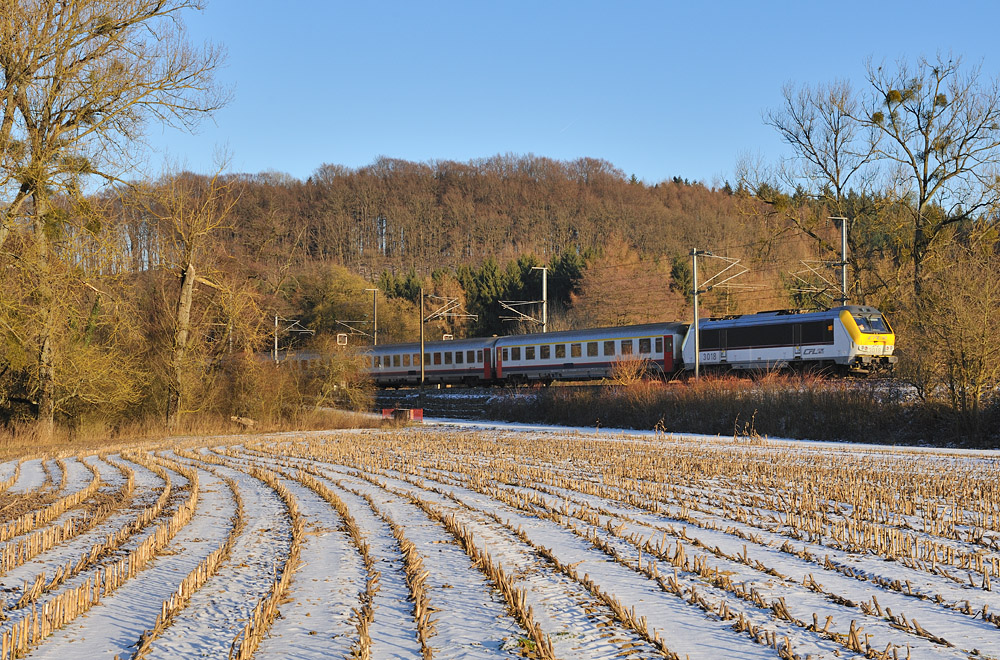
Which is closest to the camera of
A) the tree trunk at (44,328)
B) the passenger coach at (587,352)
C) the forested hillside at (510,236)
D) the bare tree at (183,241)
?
the tree trunk at (44,328)

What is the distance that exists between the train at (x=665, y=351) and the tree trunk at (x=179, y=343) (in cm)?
1104

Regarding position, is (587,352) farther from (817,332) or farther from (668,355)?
(817,332)

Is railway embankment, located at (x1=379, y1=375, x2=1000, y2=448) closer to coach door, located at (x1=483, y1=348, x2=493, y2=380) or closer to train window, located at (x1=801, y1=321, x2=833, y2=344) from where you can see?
train window, located at (x1=801, y1=321, x2=833, y2=344)

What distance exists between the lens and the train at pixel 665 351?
1282 inches

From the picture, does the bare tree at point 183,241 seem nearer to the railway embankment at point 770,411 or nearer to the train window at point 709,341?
the railway embankment at point 770,411

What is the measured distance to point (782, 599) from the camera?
618 cm

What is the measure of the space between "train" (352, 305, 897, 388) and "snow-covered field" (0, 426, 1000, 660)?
58.7ft

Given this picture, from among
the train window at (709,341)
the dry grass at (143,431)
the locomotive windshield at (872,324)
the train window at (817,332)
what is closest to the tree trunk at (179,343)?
the dry grass at (143,431)

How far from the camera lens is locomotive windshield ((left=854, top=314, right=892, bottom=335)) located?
106 feet

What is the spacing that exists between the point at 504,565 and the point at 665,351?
31.3 m

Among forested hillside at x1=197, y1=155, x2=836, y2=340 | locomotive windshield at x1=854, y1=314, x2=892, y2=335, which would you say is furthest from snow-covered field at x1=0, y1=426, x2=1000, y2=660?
forested hillside at x1=197, y1=155, x2=836, y2=340

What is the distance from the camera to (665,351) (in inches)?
1499

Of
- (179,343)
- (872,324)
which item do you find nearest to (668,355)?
(872,324)

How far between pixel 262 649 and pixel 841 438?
76.6 ft
